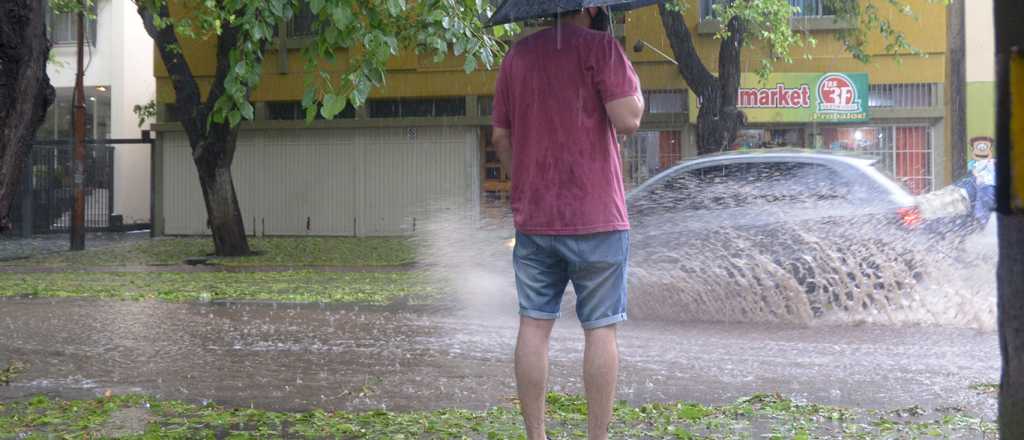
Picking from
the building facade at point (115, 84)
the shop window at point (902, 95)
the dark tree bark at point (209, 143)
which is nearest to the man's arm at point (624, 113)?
the dark tree bark at point (209, 143)

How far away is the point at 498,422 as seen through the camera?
200 inches

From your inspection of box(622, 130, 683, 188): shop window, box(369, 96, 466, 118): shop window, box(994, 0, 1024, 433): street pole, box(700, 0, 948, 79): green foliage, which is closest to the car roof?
box(994, 0, 1024, 433): street pole

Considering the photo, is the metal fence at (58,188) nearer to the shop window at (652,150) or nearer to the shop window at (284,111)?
the shop window at (284,111)

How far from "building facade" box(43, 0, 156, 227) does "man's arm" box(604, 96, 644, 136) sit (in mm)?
26201

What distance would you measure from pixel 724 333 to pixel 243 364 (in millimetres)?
3547

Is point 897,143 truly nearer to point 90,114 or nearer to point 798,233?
point 798,233

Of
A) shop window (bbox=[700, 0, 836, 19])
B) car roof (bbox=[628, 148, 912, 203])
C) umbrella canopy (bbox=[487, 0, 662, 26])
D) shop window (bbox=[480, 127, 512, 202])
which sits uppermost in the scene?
shop window (bbox=[700, 0, 836, 19])

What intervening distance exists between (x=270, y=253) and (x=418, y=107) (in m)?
5.97

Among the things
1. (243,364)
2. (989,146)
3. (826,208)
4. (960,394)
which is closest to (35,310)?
(243,364)

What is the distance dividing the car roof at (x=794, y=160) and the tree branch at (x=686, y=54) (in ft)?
31.6

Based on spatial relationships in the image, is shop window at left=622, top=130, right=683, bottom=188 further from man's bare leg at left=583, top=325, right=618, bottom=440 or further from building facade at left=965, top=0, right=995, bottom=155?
man's bare leg at left=583, top=325, right=618, bottom=440

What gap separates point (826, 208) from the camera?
28.1 feet

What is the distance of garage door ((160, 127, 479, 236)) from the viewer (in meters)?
24.5

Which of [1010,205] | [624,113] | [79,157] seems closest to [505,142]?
[624,113]
